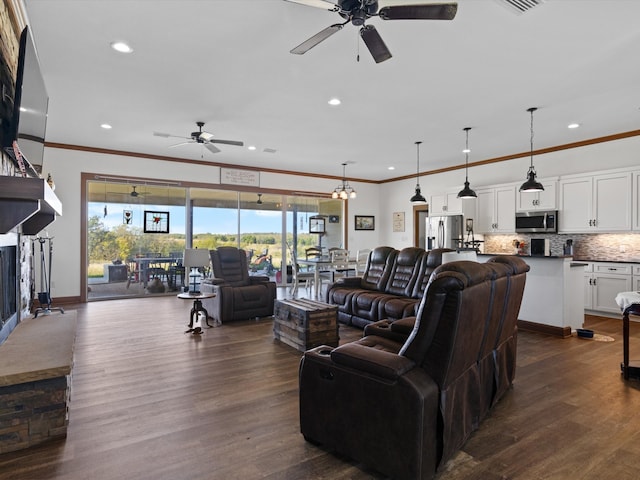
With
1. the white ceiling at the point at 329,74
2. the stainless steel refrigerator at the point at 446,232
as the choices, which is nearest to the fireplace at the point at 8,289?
the white ceiling at the point at 329,74

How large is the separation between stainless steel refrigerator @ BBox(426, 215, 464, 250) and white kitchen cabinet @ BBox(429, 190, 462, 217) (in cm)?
18

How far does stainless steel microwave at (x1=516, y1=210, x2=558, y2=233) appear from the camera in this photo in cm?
665

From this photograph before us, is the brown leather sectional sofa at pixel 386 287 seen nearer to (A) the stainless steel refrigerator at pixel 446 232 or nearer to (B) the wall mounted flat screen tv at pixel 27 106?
(A) the stainless steel refrigerator at pixel 446 232

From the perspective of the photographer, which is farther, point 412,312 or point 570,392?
point 412,312

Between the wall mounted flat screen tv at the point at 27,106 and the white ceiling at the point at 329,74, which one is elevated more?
the white ceiling at the point at 329,74

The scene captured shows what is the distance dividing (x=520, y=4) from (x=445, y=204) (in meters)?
6.15

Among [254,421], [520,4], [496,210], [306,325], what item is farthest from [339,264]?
[520,4]

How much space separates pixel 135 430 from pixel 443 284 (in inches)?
84.4

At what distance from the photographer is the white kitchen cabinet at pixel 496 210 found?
24.1 feet

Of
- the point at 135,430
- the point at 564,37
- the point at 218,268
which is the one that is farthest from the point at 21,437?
the point at 564,37

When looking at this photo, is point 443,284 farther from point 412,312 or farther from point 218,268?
point 218,268

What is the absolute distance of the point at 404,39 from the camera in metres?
3.21

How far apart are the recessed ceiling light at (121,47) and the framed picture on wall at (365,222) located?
25.6ft

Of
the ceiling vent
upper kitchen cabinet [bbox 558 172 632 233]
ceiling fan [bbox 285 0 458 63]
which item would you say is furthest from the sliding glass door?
the ceiling vent
